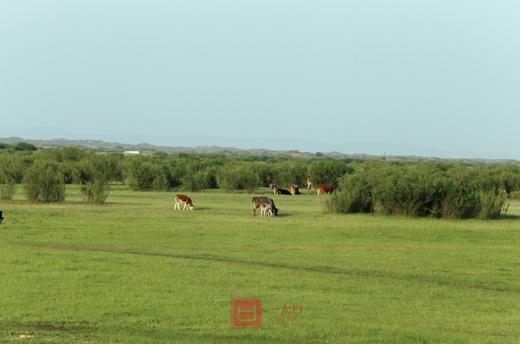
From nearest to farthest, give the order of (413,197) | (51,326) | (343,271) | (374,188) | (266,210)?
(51,326) < (343,271) < (266,210) < (413,197) < (374,188)

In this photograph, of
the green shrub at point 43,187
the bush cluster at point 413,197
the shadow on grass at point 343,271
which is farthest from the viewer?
the green shrub at point 43,187

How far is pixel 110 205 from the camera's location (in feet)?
128

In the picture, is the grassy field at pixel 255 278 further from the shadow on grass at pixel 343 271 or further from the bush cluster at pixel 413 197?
the bush cluster at pixel 413 197

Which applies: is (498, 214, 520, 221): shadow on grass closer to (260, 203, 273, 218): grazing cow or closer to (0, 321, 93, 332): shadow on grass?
(260, 203, 273, 218): grazing cow

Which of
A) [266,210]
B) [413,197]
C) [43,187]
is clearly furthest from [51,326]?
[43,187]

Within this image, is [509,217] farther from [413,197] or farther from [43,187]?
[43,187]

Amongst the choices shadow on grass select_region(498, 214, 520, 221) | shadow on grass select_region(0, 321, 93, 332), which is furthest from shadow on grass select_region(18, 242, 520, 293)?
shadow on grass select_region(498, 214, 520, 221)

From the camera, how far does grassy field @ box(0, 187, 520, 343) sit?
12.6m

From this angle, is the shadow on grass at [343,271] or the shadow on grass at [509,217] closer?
the shadow on grass at [343,271]

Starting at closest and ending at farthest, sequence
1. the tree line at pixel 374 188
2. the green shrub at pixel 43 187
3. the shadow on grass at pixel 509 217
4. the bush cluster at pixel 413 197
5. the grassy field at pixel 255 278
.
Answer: the grassy field at pixel 255 278 → the bush cluster at pixel 413 197 → the tree line at pixel 374 188 → the shadow on grass at pixel 509 217 → the green shrub at pixel 43 187

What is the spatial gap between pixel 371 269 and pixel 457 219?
15822 mm

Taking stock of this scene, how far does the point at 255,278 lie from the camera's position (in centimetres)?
1738

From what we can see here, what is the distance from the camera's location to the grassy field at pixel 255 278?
12602 millimetres

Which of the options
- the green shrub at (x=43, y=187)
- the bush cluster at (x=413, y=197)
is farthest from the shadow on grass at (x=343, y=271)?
the green shrub at (x=43, y=187)
